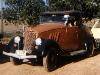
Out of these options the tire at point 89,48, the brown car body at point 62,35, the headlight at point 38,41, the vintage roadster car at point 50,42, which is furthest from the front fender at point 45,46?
the tire at point 89,48

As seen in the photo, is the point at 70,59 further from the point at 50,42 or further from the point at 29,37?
the point at 29,37

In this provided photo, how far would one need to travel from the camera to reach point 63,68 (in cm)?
1194

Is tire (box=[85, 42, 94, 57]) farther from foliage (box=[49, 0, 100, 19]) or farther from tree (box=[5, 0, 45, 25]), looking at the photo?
tree (box=[5, 0, 45, 25])

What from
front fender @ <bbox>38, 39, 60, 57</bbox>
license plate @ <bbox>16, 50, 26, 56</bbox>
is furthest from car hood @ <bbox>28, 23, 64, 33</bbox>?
license plate @ <bbox>16, 50, 26, 56</bbox>

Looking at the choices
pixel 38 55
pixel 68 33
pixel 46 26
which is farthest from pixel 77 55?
pixel 38 55

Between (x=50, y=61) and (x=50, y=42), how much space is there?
0.67m

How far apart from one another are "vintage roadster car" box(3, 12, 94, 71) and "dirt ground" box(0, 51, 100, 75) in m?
0.30

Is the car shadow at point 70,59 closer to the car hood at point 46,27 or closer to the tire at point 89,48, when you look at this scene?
the tire at point 89,48

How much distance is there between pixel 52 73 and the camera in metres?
11.5

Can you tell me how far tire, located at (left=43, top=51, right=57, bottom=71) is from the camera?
1152cm

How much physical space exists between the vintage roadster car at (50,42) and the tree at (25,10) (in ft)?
12.0

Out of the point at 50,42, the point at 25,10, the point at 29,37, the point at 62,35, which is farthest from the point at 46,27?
the point at 25,10

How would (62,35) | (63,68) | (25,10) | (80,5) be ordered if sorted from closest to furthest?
1. (63,68)
2. (62,35)
3. (25,10)
4. (80,5)

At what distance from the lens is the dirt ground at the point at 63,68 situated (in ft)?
37.4
